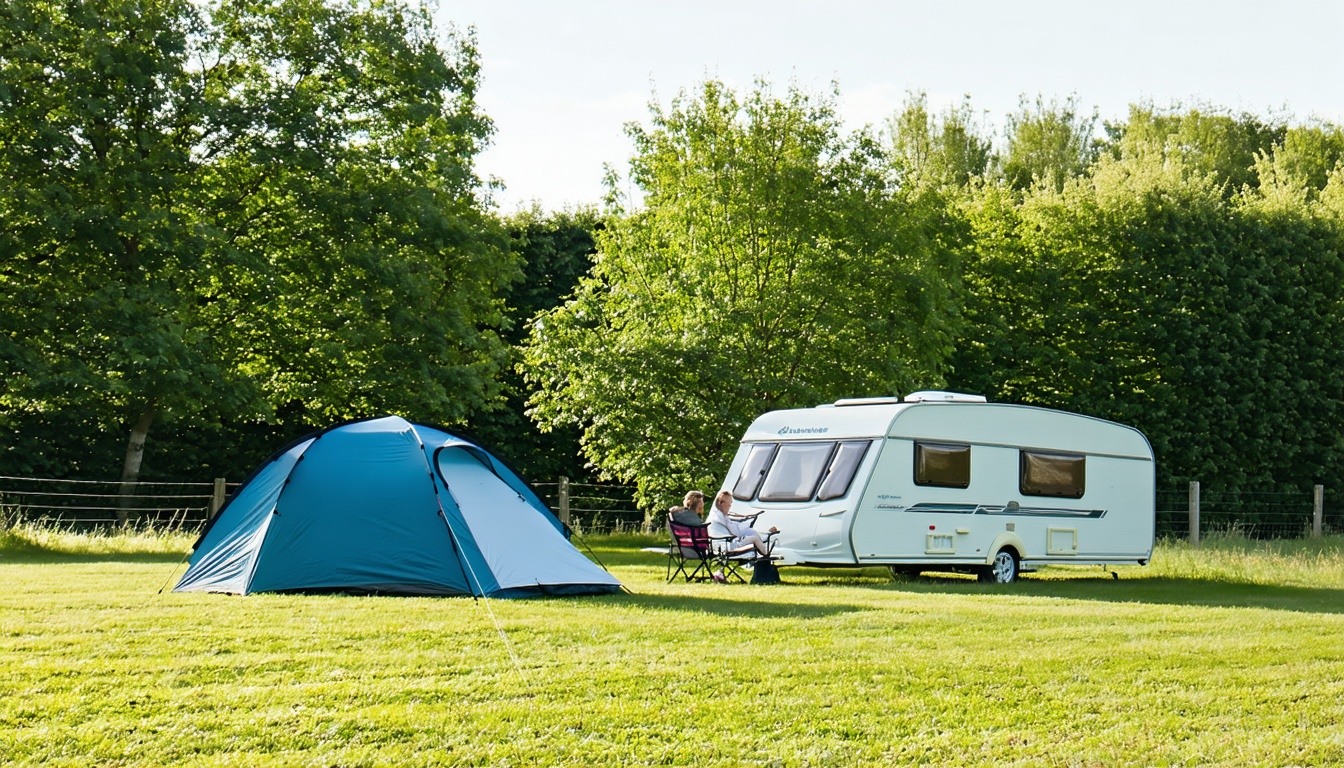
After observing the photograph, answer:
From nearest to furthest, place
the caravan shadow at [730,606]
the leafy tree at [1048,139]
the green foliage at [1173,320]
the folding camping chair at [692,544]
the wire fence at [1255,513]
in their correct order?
the caravan shadow at [730,606], the folding camping chair at [692,544], the wire fence at [1255,513], the green foliage at [1173,320], the leafy tree at [1048,139]

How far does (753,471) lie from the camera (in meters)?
17.0

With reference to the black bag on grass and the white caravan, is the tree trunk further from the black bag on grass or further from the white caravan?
the black bag on grass

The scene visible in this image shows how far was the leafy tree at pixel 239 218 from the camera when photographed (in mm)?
20812

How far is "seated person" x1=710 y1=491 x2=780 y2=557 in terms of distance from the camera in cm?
1530

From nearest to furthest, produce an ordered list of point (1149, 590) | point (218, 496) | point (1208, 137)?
point (1149, 590) → point (218, 496) → point (1208, 137)

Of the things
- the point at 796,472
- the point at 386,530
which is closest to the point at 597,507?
the point at 796,472

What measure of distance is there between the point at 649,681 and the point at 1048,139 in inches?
1416

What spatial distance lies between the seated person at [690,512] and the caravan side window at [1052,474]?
161 inches

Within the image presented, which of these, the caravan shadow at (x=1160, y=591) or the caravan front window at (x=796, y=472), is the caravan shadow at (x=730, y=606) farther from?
the caravan front window at (x=796, y=472)

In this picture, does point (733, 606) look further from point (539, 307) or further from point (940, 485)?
point (539, 307)

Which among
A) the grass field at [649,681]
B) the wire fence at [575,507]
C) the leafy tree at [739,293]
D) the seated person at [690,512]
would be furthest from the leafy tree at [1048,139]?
the grass field at [649,681]

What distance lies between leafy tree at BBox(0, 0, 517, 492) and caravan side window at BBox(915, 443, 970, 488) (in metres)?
9.31

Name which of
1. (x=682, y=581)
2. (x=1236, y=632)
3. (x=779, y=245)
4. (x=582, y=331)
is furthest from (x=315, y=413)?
(x=1236, y=632)

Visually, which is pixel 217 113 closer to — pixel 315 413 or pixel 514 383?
pixel 315 413
